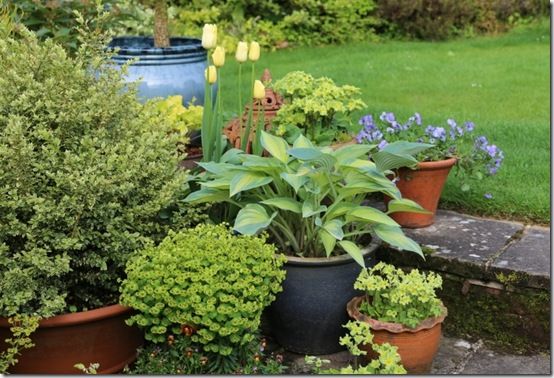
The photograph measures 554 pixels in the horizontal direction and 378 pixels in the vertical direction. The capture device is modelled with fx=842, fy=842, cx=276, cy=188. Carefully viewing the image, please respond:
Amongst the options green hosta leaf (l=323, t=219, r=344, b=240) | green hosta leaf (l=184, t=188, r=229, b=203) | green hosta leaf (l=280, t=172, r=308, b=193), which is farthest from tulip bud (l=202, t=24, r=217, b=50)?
green hosta leaf (l=323, t=219, r=344, b=240)

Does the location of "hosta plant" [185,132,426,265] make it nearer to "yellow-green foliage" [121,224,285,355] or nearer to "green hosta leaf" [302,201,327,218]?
"green hosta leaf" [302,201,327,218]

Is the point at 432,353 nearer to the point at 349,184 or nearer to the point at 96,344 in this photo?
the point at 349,184

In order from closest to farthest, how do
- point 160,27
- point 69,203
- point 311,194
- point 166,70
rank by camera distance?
point 69,203 < point 311,194 < point 166,70 < point 160,27

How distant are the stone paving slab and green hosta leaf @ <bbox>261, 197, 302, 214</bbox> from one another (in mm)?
982

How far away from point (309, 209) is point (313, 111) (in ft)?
3.15

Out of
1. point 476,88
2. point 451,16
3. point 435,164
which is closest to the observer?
point 435,164

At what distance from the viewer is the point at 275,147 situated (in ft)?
12.2

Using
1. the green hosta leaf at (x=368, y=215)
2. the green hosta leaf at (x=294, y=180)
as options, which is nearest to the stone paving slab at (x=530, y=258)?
the green hosta leaf at (x=368, y=215)

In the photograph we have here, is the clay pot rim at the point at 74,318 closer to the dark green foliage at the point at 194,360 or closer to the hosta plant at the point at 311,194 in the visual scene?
the dark green foliage at the point at 194,360

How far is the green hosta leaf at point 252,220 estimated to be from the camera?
3.40m

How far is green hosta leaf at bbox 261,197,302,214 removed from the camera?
3.52m

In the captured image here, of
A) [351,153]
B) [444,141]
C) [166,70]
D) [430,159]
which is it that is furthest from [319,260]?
[166,70]

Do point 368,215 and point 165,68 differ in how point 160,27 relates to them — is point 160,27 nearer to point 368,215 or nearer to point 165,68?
point 165,68

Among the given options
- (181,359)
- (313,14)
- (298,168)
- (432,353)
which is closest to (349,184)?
(298,168)
